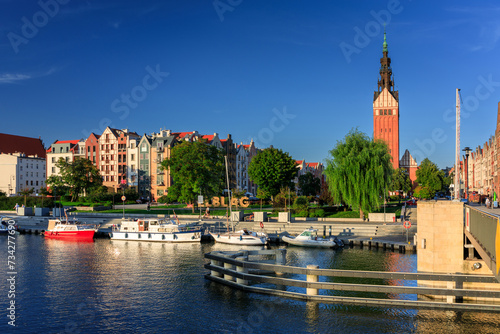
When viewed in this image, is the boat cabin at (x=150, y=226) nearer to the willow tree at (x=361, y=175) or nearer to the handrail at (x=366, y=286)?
the willow tree at (x=361, y=175)

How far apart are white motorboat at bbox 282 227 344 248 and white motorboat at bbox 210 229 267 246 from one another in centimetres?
282

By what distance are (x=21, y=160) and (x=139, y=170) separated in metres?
51.5

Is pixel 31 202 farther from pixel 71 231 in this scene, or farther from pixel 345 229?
pixel 345 229

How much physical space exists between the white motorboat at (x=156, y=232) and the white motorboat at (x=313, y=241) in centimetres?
1137

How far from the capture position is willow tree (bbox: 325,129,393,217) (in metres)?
56.3

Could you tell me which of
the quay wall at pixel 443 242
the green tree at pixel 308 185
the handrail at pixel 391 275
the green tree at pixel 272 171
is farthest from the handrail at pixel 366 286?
the green tree at pixel 308 185

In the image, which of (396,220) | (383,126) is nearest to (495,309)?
(396,220)

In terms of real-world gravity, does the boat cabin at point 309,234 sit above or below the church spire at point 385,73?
below

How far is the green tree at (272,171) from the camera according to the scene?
82.7 metres

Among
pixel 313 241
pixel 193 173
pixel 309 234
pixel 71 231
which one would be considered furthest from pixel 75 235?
pixel 313 241

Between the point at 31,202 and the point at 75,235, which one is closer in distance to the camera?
the point at 75,235

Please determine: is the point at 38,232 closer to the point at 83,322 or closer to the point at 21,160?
the point at 83,322

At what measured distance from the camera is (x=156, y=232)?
5169 cm

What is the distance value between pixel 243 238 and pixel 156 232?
11428 mm
